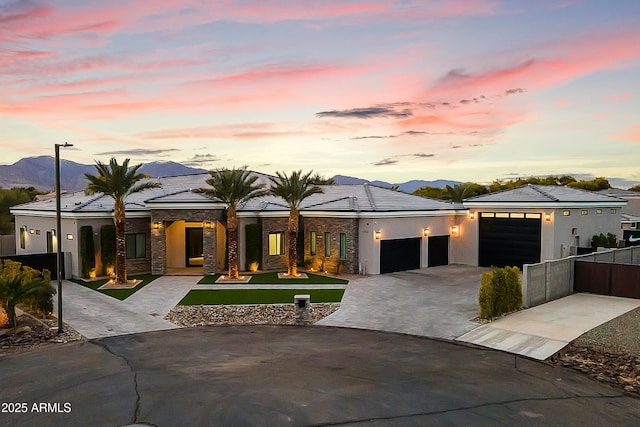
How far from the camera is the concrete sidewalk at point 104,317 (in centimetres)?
1374

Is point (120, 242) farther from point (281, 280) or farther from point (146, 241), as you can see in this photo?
point (281, 280)

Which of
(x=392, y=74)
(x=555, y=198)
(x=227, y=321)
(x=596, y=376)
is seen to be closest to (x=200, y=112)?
(x=392, y=74)

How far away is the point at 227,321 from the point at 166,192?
52.5ft

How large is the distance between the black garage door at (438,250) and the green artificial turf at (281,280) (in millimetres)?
7397

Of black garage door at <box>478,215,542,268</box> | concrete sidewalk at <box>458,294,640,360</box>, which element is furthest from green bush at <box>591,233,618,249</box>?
concrete sidewalk at <box>458,294,640,360</box>

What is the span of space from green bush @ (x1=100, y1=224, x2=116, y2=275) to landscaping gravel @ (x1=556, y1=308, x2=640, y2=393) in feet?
70.3

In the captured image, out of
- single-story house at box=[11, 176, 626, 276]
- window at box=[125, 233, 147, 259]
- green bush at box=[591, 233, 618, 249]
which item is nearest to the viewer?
single-story house at box=[11, 176, 626, 276]

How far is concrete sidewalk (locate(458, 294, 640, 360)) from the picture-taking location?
1196 cm

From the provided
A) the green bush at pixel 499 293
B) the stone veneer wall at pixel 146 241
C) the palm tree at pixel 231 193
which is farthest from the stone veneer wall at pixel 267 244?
the green bush at pixel 499 293

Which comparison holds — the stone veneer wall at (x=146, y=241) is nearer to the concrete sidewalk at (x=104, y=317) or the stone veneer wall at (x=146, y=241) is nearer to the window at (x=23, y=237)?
the concrete sidewalk at (x=104, y=317)

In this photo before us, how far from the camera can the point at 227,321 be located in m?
14.9

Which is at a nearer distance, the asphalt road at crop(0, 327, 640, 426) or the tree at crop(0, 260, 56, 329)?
the asphalt road at crop(0, 327, 640, 426)

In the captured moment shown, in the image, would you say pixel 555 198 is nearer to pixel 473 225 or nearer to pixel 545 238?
pixel 545 238

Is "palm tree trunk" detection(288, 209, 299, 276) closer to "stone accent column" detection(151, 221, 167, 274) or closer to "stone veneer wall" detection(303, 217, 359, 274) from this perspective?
"stone veneer wall" detection(303, 217, 359, 274)
